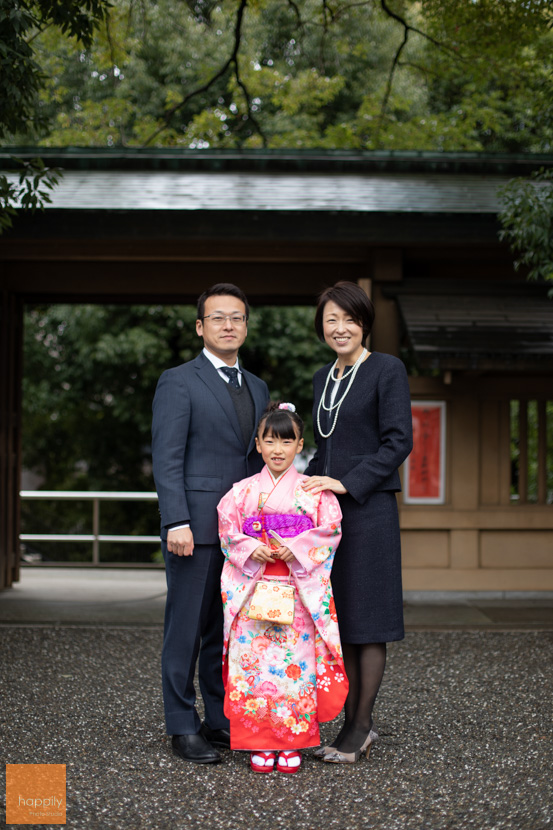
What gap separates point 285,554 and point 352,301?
101 centimetres

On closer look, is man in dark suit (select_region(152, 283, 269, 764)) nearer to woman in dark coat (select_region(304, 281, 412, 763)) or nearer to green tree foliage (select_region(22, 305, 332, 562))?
woman in dark coat (select_region(304, 281, 412, 763))

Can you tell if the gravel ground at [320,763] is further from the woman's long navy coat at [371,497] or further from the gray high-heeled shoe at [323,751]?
the woman's long navy coat at [371,497]

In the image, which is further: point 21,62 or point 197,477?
point 21,62

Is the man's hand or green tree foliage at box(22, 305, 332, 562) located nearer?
the man's hand

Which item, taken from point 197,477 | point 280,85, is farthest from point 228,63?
point 197,477

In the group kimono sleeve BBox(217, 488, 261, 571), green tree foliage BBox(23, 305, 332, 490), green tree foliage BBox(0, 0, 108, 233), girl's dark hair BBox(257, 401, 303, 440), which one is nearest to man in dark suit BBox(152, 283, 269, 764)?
kimono sleeve BBox(217, 488, 261, 571)

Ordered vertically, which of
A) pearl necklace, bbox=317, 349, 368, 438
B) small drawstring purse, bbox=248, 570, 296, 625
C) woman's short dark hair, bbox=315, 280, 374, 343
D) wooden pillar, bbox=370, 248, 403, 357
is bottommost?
small drawstring purse, bbox=248, 570, 296, 625

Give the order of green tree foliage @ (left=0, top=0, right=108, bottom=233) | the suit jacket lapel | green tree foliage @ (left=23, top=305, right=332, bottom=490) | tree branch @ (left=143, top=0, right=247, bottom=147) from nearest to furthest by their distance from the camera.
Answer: the suit jacket lapel → green tree foliage @ (left=0, top=0, right=108, bottom=233) → tree branch @ (left=143, top=0, right=247, bottom=147) → green tree foliage @ (left=23, top=305, right=332, bottom=490)

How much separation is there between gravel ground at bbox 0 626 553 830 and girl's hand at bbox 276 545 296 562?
2.64ft

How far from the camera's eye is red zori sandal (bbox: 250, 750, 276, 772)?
2.92m

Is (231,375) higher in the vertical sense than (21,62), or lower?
lower

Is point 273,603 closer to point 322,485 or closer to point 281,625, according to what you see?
point 281,625

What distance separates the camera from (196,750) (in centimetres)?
302

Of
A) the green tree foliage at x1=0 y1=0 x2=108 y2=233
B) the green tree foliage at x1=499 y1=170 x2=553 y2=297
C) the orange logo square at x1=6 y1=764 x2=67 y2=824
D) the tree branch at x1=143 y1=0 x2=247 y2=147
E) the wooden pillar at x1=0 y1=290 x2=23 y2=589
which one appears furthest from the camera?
the tree branch at x1=143 y1=0 x2=247 y2=147
